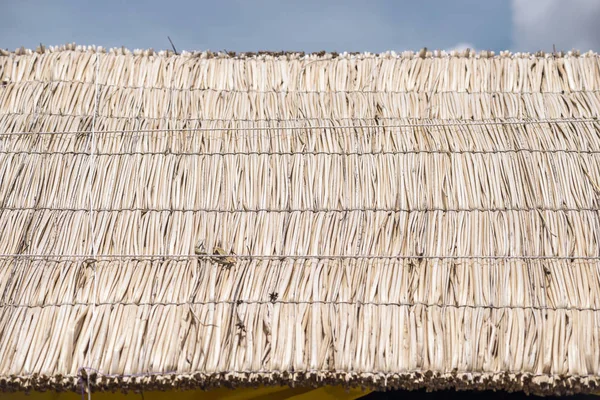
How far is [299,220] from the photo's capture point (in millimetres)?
1886

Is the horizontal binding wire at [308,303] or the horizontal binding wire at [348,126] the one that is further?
the horizontal binding wire at [348,126]

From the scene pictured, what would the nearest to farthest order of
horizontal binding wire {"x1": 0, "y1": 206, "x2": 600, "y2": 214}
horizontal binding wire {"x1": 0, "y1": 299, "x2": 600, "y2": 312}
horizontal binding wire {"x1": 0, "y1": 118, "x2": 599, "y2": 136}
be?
horizontal binding wire {"x1": 0, "y1": 299, "x2": 600, "y2": 312}, horizontal binding wire {"x1": 0, "y1": 206, "x2": 600, "y2": 214}, horizontal binding wire {"x1": 0, "y1": 118, "x2": 599, "y2": 136}

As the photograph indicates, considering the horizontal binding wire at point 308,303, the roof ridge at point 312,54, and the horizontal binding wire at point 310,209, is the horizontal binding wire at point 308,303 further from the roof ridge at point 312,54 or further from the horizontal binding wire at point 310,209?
the roof ridge at point 312,54

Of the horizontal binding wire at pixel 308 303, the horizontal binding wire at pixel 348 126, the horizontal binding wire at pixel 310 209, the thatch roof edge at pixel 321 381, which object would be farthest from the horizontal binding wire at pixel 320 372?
the horizontal binding wire at pixel 348 126

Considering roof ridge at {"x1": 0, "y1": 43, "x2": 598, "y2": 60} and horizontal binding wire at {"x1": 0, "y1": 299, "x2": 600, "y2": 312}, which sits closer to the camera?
horizontal binding wire at {"x1": 0, "y1": 299, "x2": 600, "y2": 312}

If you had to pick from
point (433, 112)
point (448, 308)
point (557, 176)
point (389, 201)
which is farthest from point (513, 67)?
point (448, 308)

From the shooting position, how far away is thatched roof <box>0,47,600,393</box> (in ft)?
5.29

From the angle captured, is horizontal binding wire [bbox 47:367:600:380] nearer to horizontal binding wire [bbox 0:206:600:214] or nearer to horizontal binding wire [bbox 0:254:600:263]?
horizontal binding wire [bbox 0:254:600:263]

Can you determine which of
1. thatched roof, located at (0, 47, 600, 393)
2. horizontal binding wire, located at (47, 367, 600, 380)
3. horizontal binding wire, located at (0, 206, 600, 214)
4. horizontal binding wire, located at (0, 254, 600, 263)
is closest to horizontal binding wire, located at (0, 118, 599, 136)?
thatched roof, located at (0, 47, 600, 393)

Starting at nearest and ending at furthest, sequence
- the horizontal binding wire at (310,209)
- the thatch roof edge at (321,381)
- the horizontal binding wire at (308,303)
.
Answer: the thatch roof edge at (321,381), the horizontal binding wire at (308,303), the horizontal binding wire at (310,209)

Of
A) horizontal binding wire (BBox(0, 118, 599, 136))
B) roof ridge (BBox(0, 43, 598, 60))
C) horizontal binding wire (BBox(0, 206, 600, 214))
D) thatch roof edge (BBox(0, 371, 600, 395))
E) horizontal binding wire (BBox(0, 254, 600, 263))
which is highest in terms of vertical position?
roof ridge (BBox(0, 43, 598, 60))

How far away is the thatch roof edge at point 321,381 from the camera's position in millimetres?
1572

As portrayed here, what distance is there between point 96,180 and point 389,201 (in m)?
0.93

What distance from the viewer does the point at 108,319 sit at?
1.68m
